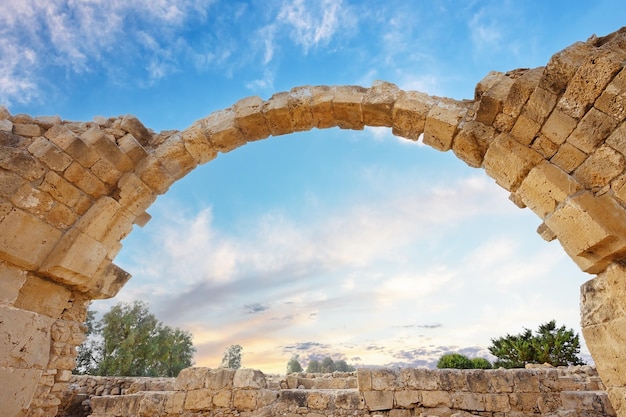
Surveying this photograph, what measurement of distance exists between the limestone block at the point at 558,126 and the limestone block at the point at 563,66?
210 millimetres

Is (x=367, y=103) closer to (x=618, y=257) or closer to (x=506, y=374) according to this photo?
(x=618, y=257)

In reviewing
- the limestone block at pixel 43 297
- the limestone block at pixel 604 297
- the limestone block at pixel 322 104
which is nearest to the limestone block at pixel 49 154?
the limestone block at pixel 43 297

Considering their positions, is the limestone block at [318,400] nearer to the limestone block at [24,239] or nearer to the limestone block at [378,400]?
the limestone block at [378,400]

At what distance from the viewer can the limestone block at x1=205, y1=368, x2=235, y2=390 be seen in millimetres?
6398

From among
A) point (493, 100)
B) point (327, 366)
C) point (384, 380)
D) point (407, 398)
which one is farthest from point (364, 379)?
point (327, 366)

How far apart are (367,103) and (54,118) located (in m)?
3.84

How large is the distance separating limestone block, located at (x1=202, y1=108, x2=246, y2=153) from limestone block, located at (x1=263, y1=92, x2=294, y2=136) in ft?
1.44

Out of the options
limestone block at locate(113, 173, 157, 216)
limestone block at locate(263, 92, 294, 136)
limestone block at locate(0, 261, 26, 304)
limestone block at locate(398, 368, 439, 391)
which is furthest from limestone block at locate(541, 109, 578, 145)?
limestone block at locate(398, 368, 439, 391)

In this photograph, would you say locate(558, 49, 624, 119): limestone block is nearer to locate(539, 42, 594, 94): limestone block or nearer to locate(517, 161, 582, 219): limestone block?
locate(539, 42, 594, 94): limestone block

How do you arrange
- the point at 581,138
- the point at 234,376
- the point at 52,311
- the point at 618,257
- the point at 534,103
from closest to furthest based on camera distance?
1. the point at 618,257
2. the point at 581,138
3. the point at 534,103
4. the point at 52,311
5. the point at 234,376

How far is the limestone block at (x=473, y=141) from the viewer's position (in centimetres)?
327

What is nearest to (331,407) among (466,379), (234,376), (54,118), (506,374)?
(234,376)

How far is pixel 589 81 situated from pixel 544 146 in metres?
0.58

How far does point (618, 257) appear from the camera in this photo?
2.43m
